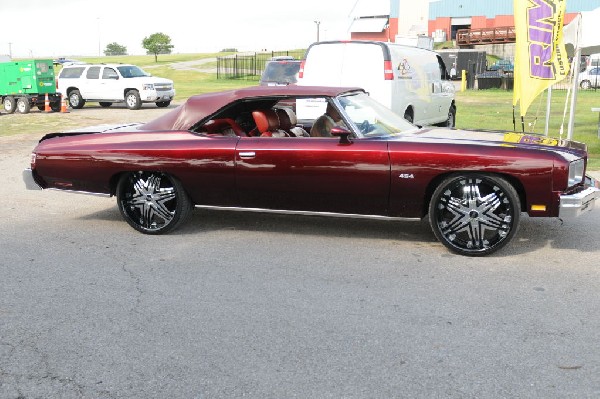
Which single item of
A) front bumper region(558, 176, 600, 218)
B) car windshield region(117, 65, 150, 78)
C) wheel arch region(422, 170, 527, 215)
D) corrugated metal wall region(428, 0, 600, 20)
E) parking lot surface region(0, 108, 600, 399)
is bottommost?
parking lot surface region(0, 108, 600, 399)

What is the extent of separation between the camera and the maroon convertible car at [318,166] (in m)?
5.38

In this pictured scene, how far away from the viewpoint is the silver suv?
81.8ft

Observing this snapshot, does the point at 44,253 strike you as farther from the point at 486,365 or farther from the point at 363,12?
the point at 363,12

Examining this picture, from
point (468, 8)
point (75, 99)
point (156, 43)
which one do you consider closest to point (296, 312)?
point (75, 99)

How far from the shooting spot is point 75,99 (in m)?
26.0

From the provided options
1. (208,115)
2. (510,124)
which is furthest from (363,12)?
(208,115)

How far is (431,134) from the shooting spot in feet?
20.1

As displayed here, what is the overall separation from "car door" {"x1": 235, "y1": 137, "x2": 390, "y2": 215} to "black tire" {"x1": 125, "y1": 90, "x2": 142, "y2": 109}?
65.1 ft

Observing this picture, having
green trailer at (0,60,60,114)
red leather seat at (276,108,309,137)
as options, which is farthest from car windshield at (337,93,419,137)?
green trailer at (0,60,60,114)

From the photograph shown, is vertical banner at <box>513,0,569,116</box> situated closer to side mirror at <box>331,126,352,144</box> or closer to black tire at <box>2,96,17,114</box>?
side mirror at <box>331,126,352,144</box>

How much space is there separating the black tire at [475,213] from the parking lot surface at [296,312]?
167 mm

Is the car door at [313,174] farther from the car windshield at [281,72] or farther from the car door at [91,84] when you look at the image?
the car door at [91,84]

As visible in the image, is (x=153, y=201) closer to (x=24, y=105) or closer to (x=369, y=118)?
(x=369, y=118)

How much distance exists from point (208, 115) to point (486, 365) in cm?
371
